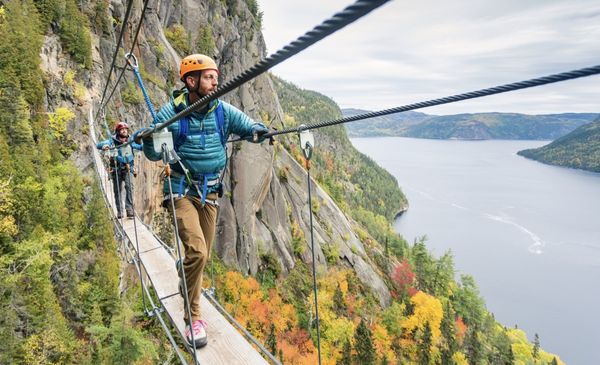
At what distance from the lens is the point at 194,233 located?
11.1 ft

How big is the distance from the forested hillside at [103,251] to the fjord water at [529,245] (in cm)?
1329

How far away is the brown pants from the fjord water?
235 feet

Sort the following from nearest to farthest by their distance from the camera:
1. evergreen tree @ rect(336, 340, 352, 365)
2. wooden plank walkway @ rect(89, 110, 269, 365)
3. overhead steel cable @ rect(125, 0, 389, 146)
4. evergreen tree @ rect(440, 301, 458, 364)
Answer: overhead steel cable @ rect(125, 0, 389, 146), wooden plank walkway @ rect(89, 110, 269, 365), evergreen tree @ rect(336, 340, 352, 365), evergreen tree @ rect(440, 301, 458, 364)

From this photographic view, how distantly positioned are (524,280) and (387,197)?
5620 cm

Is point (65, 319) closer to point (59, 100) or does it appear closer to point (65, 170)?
point (65, 170)

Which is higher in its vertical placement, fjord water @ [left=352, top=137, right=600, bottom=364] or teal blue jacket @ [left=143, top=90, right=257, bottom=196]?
teal blue jacket @ [left=143, top=90, right=257, bottom=196]

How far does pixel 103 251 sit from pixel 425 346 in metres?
42.1

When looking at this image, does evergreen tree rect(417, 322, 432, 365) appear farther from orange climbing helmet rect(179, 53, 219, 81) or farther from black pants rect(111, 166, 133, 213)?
orange climbing helmet rect(179, 53, 219, 81)

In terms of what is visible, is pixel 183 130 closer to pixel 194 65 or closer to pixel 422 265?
pixel 194 65

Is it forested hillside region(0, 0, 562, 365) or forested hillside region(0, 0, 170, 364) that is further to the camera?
forested hillside region(0, 0, 562, 365)

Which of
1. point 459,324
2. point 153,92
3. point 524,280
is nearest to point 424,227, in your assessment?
point 524,280

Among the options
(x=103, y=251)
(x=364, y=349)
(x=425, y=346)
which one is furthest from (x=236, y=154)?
(x=425, y=346)

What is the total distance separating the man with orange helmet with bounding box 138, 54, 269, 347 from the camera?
336 centimetres

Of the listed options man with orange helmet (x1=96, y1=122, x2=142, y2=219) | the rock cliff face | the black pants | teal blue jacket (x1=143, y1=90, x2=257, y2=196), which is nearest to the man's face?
teal blue jacket (x1=143, y1=90, x2=257, y2=196)
